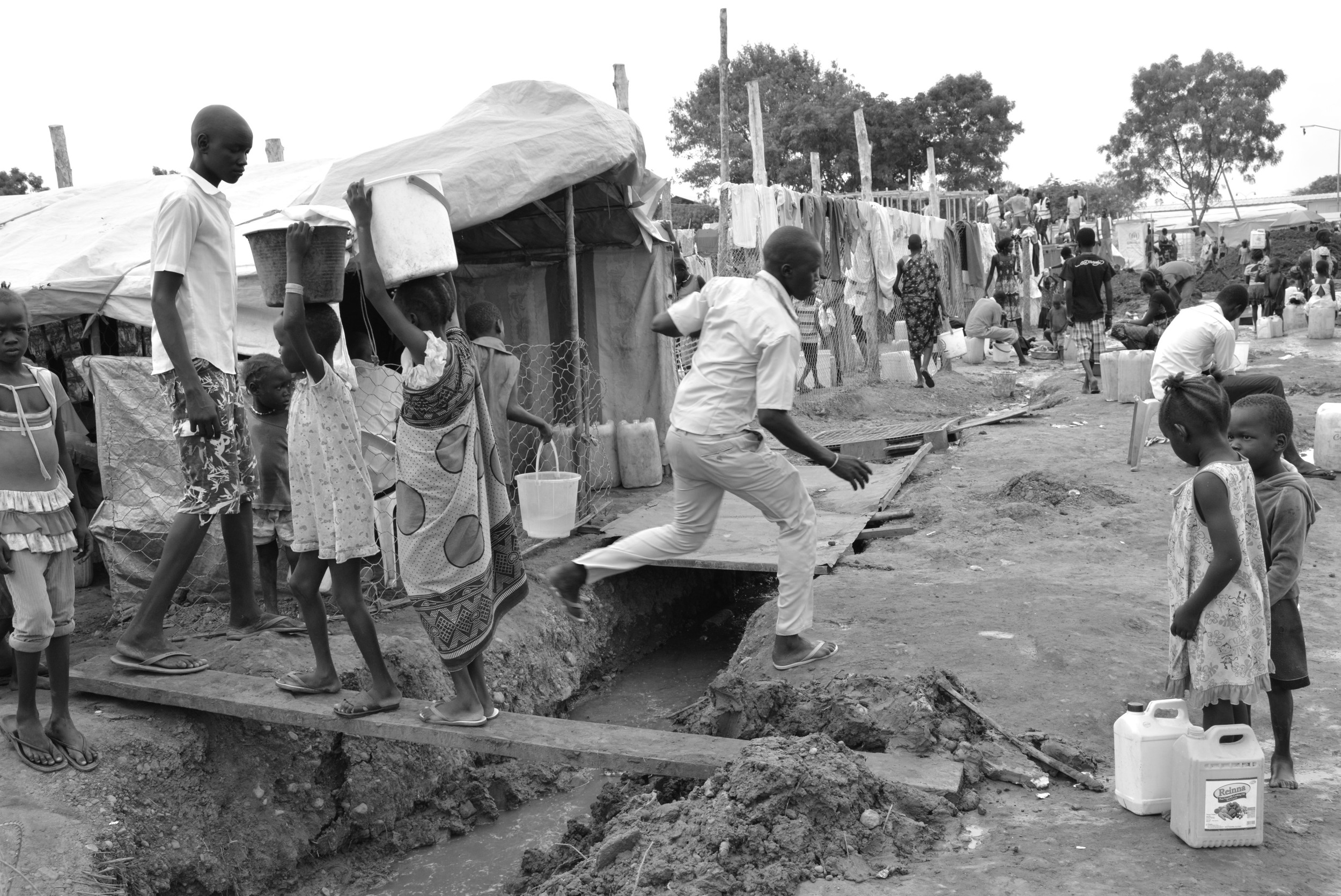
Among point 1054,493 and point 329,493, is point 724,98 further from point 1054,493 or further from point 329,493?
point 329,493

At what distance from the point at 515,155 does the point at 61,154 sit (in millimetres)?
6542

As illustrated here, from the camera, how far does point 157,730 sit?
392cm

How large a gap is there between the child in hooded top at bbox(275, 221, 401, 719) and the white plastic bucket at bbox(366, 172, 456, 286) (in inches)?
11.8

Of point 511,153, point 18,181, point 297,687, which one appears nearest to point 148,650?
point 297,687

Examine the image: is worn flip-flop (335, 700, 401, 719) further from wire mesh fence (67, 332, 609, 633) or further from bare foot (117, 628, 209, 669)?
wire mesh fence (67, 332, 609, 633)

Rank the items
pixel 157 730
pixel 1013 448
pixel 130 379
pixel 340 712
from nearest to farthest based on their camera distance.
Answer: pixel 340 712 < pixel 157 730 < pixel 130 379 < pixel 1013 448

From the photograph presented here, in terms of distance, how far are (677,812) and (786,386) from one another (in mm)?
1483

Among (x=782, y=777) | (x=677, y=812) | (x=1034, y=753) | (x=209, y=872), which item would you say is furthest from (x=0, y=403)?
(x=1034, y=753)

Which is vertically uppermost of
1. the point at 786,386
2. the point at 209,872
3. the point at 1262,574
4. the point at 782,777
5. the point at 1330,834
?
the point at 786,386

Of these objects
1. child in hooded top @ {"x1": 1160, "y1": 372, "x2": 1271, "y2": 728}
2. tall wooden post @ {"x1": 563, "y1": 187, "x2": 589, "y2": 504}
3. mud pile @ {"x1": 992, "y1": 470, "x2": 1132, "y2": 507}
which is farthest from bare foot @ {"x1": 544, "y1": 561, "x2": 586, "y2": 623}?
mud pile @ {"x1": 992, "y1": 470, "x2": 1132, "y2": 507}

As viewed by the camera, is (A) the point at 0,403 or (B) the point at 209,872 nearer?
(A) the point at 0,403

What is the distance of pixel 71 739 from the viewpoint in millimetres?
3633

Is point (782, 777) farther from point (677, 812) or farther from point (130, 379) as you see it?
point (130, 379)

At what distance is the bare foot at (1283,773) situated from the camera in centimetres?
316
